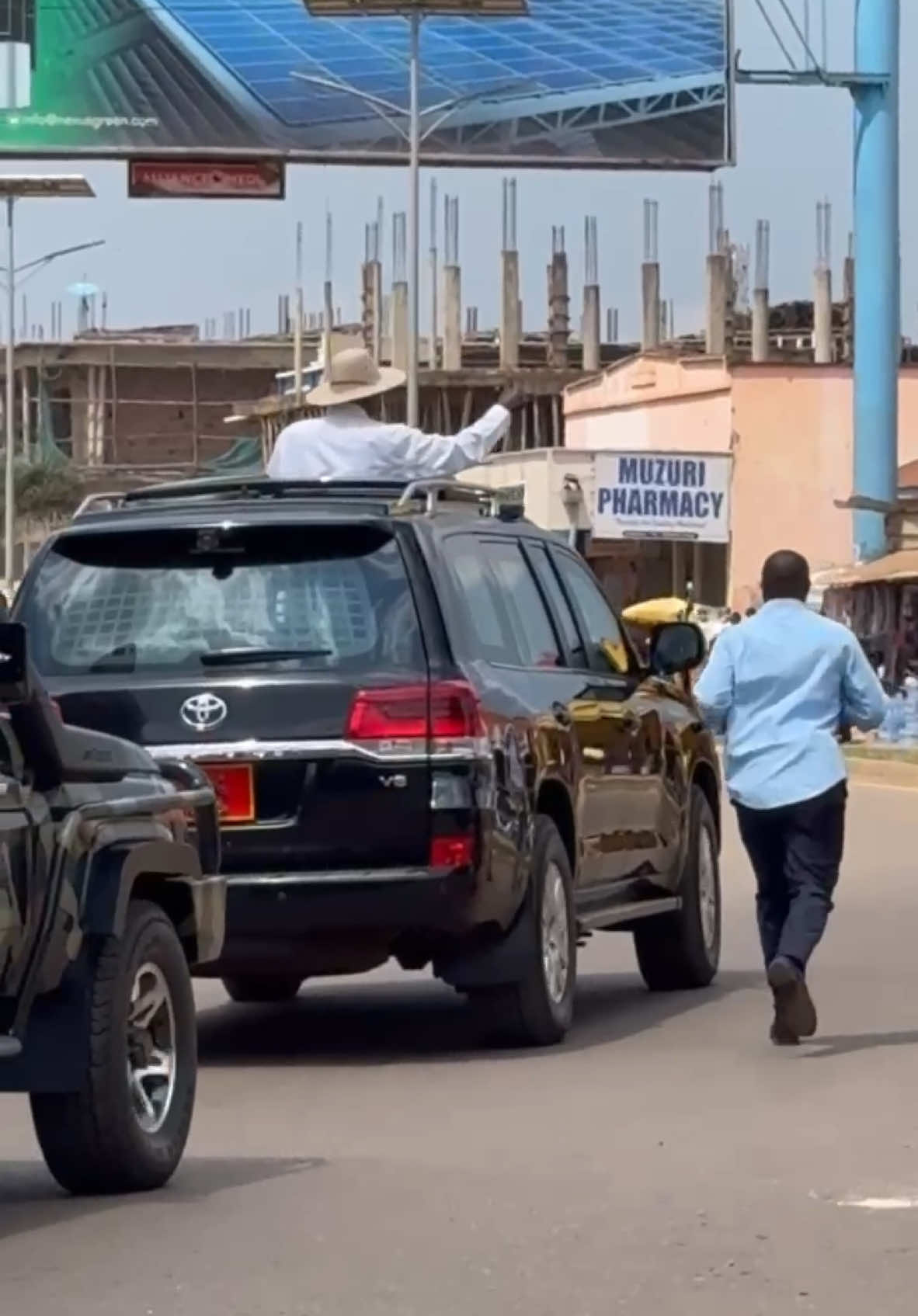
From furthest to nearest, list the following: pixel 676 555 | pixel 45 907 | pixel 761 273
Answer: pixel 761 273
pixel 676 555
pixel 45 907

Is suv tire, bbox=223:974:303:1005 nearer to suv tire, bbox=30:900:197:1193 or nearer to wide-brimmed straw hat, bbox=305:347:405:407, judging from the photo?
wide-brimmed straw hat, bbox=305:347:405:407

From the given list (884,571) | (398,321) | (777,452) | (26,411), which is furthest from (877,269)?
(26,411)

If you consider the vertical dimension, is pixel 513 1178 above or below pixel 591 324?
below

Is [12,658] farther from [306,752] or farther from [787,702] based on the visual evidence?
[787,702]

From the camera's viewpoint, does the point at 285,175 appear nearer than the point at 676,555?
Yes

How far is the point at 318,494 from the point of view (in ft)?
36.8

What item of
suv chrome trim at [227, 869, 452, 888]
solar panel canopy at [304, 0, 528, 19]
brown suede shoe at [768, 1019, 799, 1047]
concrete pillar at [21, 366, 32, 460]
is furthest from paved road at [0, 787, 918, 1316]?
concrete pillar at [21, 366, 32, 460]

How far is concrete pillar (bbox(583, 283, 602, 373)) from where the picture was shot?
287 feet

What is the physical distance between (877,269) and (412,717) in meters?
31.6

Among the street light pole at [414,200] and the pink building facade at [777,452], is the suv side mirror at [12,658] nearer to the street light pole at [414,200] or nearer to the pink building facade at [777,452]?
the street light pole at [414,200]

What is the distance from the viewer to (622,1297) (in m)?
6.62

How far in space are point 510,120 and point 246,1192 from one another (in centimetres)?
3714

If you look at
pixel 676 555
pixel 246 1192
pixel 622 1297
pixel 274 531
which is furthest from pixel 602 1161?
pixel 676 555

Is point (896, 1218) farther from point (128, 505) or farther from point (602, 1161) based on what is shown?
point (128, 505)
